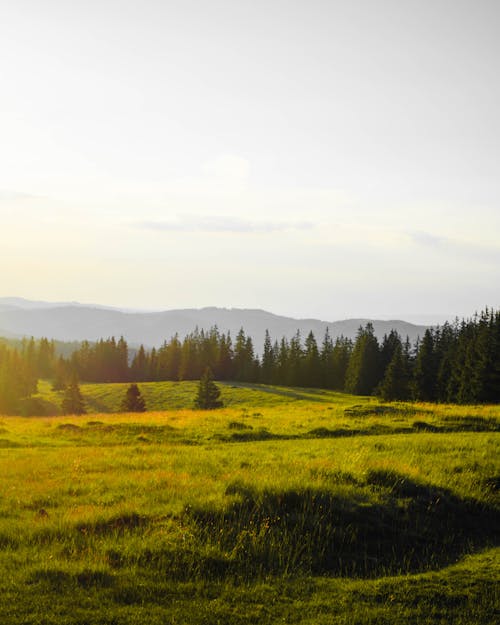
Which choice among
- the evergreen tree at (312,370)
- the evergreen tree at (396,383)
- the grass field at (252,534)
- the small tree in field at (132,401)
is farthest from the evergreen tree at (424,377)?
the grass field at (252,534)

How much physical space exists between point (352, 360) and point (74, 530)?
297 feet

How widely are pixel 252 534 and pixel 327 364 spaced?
336 ft

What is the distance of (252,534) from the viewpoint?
9711 mm

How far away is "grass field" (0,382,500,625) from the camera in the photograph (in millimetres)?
7297

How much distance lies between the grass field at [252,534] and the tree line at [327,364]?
2034 inches

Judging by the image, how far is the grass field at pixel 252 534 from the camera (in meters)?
7.30

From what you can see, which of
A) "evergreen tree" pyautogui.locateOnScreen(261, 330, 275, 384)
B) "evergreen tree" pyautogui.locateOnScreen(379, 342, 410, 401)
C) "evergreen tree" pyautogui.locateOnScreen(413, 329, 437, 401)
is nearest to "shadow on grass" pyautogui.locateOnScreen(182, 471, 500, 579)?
"evergreen tree" pyautogui.locateOnScreen(379, 342, 410, 401)

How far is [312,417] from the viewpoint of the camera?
102ft

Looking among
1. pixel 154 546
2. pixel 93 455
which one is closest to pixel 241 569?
pixel 154 546

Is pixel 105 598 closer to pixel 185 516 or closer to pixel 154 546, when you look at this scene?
pixel 154 546

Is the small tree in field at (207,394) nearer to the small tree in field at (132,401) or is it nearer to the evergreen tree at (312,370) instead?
the small tree in field at (132,401)

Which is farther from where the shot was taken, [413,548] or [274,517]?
[274,517]

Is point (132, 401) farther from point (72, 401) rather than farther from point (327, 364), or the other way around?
point (327, 364)

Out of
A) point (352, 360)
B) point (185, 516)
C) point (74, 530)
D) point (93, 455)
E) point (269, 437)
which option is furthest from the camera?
point (352, 360)
